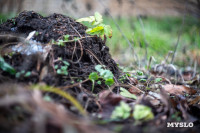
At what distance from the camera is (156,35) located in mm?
6059

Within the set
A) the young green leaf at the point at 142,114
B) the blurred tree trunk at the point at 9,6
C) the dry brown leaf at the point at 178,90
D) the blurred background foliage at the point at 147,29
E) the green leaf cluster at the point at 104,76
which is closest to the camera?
the young green leaf at the point at 142,114

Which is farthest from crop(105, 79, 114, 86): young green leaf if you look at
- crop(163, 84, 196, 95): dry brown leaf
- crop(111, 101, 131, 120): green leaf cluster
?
crop(163, 84, 196, 95): dry brown leaf

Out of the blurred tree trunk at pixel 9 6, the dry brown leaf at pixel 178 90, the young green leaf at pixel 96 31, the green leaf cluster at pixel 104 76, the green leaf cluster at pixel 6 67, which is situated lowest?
the dry brown leaf at pixel 178 90

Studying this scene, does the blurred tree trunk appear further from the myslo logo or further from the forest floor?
the myslo logo

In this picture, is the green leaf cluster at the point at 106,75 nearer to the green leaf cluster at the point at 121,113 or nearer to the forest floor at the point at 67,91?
the forest floor at the point at 67,91

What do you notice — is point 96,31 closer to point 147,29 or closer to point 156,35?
point 156,35

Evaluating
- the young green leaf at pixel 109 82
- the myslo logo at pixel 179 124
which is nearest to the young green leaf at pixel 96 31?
the young green leaf at pixel 109 82

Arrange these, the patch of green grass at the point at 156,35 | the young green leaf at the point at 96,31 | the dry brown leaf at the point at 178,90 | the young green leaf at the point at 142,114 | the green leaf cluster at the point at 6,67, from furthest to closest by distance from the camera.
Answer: the patch of green grass at the point at 156,35
the dry brown leaf at the point at 178,90
the young green leaf at the point at 96,31
the green leaf cluster at the point at 6,67
the young green leaf at the point at 142,114

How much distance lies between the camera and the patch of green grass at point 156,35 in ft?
13.6

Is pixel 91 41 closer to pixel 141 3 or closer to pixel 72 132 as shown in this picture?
pixel 72 132

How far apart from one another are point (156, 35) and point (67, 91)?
5370 mm

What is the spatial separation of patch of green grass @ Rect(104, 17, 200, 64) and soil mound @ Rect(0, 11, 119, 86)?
0.77 metres

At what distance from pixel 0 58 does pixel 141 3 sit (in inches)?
373

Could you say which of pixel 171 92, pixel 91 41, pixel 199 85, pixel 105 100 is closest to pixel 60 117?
pixel 105 100
